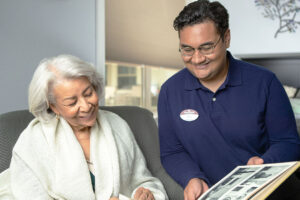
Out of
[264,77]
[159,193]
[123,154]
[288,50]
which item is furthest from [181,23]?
[288,50]

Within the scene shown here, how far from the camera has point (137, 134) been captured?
1.79 meters

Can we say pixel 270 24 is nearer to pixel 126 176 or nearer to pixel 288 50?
pixel 288 50

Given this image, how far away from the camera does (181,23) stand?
4.22 feet

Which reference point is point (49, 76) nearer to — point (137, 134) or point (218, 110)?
point (137, 134)

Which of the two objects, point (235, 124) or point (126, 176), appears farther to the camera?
point (126, 176)

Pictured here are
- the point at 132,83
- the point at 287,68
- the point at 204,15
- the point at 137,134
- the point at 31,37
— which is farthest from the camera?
the point at 132,83

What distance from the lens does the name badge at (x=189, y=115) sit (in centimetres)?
142

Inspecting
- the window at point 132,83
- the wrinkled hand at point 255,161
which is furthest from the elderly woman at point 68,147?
the window at point 132,83

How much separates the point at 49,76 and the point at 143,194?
65cm

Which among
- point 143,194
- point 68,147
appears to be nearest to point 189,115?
point 143,194

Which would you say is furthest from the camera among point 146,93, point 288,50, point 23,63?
point 146,93

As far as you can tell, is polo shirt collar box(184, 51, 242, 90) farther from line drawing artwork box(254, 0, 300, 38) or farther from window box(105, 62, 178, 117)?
line drawing artwork box(254, 0, 300, 38)

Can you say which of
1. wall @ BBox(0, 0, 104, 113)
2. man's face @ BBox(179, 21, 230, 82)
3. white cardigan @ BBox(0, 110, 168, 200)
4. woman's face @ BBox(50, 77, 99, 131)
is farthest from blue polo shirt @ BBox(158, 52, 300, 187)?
wall @ BBox(0, 0, 104, 113)

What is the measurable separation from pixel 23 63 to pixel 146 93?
221cm
